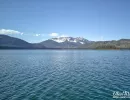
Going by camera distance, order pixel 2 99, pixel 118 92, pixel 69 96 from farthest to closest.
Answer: pixel 118 92
pixel 69 96
pixel 2 99

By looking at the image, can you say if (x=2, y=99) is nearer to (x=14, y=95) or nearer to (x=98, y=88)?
(x=14, y=95)

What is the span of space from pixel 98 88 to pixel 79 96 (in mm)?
6035

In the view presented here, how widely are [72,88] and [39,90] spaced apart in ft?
22.8

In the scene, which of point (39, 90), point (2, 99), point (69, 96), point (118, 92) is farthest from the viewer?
point (39, 90)

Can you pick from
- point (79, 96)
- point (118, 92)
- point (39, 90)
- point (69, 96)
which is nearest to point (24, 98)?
point (39, 90)

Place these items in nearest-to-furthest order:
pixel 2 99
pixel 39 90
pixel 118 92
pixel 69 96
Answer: pixel 2 99, pixel 69 96, pixel 118 92, pixel 39 90

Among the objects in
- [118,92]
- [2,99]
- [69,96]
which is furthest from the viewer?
[118,92]

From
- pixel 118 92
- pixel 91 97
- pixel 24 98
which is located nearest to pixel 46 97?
pixel 24 98

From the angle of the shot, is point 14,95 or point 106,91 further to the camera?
point 106,91

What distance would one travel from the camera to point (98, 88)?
27766mm

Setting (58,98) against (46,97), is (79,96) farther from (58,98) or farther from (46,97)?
(46,97)

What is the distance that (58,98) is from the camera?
898 inches

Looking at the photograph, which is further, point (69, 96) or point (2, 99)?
point (69, 96)

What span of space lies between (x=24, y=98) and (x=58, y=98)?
5.91 m
